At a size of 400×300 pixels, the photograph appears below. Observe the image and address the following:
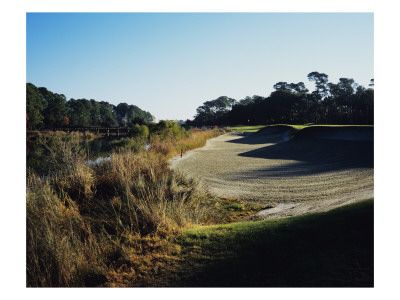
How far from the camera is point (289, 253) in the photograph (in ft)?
8.48

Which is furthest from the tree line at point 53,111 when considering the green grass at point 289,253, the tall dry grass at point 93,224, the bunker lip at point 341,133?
the green grass at point 289,253

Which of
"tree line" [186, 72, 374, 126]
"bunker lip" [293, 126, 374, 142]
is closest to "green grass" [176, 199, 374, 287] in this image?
"bunker lip" [293, 126, 374, 142]

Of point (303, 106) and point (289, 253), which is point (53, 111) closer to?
point (303, 106)

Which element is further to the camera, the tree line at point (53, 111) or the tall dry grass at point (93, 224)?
the tree line at point (53, 111)

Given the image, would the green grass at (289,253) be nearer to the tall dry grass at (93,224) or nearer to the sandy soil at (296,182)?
the tall dry grass at (93,224)

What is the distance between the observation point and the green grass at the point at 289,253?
2.20 meters

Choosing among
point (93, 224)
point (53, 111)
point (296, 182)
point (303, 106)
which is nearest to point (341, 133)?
point (296, 182)

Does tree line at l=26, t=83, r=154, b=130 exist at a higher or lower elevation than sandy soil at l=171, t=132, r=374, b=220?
higher

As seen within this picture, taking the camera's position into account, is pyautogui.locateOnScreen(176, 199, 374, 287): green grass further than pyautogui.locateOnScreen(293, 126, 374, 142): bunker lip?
No

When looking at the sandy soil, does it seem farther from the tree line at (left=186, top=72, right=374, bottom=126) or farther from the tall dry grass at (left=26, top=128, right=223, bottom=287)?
the tree line at (left=186, top=72, right=374, bottom=126)

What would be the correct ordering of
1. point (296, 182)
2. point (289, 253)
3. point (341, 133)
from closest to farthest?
point (289, 253)
point (296, 182)
point (341, 133)

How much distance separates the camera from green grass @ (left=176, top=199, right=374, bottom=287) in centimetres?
220
